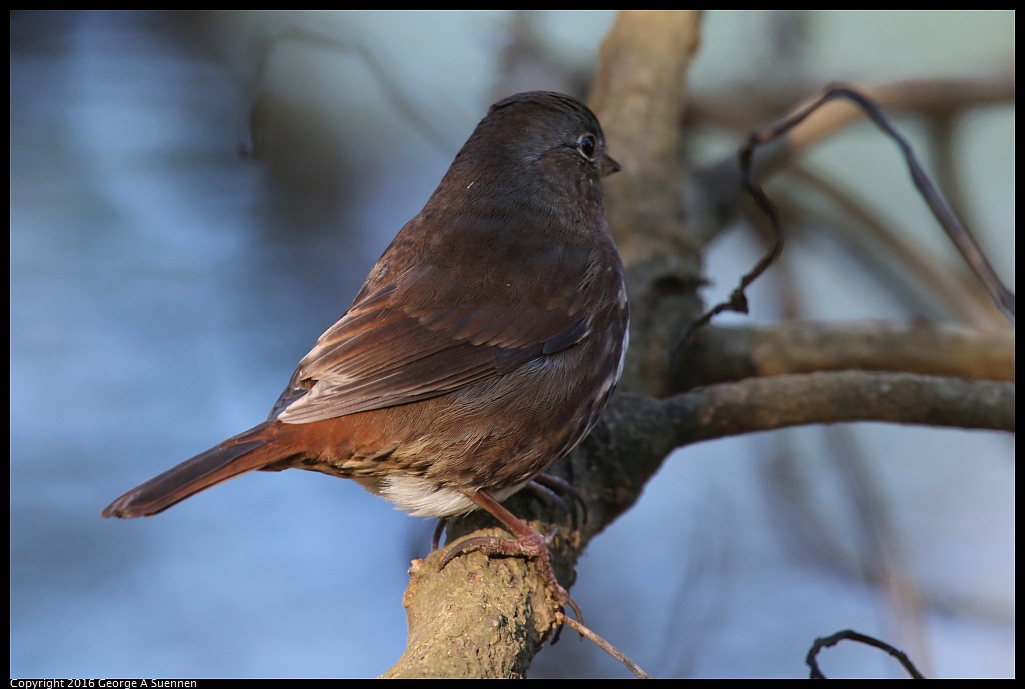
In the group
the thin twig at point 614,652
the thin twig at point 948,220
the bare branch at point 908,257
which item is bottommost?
the thin twig at point 614,652

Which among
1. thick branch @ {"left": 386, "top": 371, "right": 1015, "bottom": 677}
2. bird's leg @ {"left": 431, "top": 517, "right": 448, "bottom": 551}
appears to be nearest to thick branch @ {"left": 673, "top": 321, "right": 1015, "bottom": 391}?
thick branch @ {"left": 386, "top": 371, "right": 1015, "bottom": 677}

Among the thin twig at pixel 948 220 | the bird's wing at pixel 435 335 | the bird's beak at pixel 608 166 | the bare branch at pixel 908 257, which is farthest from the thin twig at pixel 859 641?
the bare branch at pixel 908 257

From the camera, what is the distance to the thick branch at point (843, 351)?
388 cm

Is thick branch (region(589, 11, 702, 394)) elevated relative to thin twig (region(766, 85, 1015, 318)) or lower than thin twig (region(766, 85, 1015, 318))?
elevated

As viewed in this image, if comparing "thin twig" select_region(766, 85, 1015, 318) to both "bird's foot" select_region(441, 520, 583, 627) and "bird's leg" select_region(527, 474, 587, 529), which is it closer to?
"bird's leg" select_region(527, 474, 587, 529)

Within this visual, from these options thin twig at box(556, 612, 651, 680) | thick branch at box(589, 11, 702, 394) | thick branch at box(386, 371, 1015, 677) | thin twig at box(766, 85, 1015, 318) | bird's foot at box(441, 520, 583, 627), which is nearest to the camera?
thin twig at box(556, 612, 651, 680)

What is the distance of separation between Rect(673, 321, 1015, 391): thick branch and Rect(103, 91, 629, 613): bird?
81cm

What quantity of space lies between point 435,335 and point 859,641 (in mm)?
1506

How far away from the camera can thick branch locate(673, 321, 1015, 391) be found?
3.88 m

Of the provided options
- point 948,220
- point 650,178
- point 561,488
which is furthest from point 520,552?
point 650,178

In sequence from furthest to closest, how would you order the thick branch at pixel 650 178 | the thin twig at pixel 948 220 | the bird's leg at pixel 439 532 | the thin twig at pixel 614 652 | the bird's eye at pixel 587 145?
the thick branch at pixel 650 178
the bird's eye at pixel 587 145
the bird's leg at pixel 439 532
the thin twig at pixel 948 220
the thin twig at pixel 614 652

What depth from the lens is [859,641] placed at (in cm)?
249

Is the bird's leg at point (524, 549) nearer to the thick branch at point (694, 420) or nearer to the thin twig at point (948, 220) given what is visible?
the thick branch at point (694, 420)

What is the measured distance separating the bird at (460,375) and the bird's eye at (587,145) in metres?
0.37
